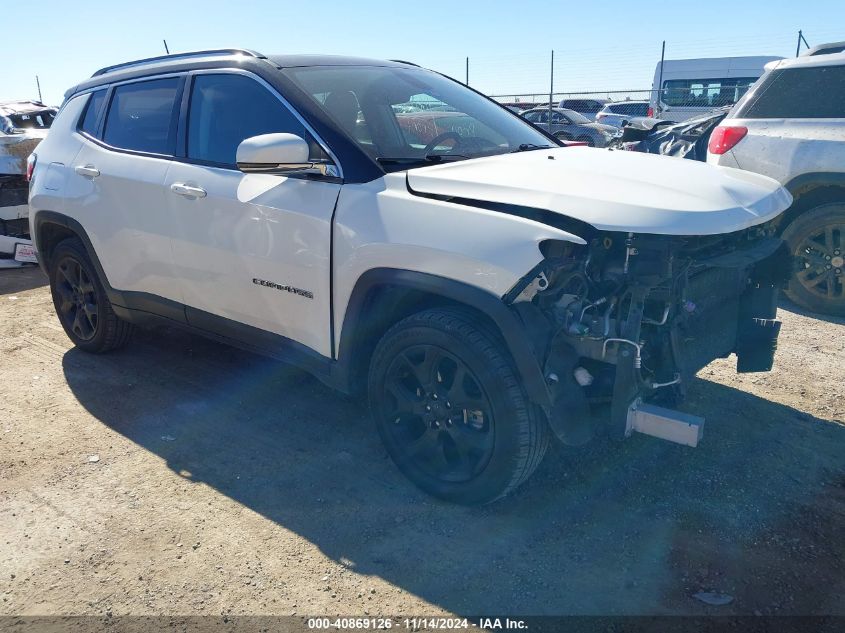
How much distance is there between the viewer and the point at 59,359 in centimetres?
504

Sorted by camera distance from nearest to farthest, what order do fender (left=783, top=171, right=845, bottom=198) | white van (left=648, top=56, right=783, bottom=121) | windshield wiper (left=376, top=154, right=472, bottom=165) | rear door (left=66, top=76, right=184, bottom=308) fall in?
windshield wiper (left=376, top=154, right=472, bottom=165) → rear door (left=66, top=76, right=184, bottom=308) → fender (left=783, top=171, right=845, bottom=198) → white van (left=648, top=56, right=783, bottom=121)

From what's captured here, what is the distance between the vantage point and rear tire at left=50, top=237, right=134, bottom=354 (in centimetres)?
467

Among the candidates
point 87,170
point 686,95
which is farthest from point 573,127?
point 87,170

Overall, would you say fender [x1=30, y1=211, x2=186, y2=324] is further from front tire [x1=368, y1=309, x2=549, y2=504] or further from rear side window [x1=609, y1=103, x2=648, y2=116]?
rear side window [x1=609, y1=103, x2=648, y2=116]

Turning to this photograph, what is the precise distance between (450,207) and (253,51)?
159cm

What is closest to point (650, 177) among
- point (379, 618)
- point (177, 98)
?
point (379, 618)

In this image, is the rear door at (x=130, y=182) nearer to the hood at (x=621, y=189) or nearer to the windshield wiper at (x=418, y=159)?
the windshield wiper at (x=418, y=159)

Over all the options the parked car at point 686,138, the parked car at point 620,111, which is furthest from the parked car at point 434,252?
the parked car at point 620,111

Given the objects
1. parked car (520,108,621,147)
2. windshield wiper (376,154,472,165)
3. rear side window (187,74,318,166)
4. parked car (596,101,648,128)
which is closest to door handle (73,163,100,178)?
rear side window (187,74,318,166)

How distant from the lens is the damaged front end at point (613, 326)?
264 cm

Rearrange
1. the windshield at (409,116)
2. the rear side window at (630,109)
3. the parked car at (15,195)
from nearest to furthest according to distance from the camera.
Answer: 1. the windshield at (409,116)
2. the parked car at (15,195)
3. the rear side window at (630,109)

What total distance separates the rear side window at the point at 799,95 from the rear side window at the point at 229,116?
4412 millimetres

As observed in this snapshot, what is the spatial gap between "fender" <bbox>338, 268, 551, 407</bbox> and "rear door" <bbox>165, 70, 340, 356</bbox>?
8.7 inches

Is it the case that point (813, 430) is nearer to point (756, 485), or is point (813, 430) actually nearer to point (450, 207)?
point (756, 485)
